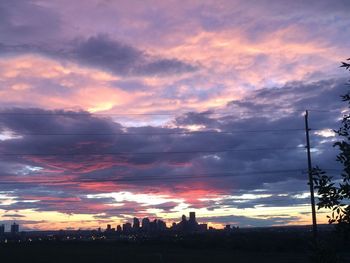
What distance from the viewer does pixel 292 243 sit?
4875 inches

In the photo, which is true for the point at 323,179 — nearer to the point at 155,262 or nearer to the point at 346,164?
the point at 346,164

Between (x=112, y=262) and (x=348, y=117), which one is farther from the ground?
(x=348, y=117)

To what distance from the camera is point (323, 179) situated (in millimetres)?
7320

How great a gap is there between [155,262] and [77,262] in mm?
11884

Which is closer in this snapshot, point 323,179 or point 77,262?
point 323,179

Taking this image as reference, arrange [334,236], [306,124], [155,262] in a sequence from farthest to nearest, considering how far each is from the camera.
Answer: [155,262]
[306,124]
[334,236]

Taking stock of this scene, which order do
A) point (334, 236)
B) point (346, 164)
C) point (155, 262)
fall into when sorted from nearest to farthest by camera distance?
point (346, 164) → point (334, 236) → point (155, 262)

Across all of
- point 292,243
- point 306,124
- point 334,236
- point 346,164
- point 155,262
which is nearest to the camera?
point 346,164

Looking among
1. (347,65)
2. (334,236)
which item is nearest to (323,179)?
(334,236)

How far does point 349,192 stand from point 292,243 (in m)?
123

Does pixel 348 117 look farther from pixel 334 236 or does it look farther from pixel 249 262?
pixel 249 262

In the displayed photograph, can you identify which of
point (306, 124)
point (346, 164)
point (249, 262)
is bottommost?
point (249, 262)

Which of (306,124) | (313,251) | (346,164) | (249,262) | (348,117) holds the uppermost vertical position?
(306,124)

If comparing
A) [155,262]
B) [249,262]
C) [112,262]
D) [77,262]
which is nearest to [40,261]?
[77,262]
